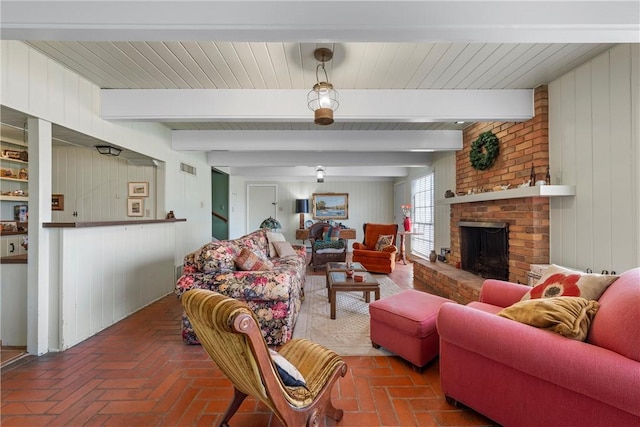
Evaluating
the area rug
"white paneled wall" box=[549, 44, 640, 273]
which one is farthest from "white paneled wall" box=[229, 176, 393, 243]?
"white paneled wall" box=[549, 44, 640, 273]

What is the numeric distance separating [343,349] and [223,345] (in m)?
1.42

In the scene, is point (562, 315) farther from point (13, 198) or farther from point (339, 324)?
point (13, 198)

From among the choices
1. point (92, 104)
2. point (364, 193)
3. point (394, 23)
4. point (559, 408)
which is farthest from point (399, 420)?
point (364, 193)

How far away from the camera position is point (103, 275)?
2691 millimetres

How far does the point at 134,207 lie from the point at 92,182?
69cm

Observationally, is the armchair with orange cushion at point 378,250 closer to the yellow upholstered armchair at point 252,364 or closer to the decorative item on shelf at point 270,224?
the decorative item on shelf at point 270,224

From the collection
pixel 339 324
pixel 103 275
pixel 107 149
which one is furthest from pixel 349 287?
pixel 107 149

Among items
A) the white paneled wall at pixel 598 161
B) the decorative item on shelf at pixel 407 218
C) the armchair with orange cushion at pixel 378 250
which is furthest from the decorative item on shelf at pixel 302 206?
the white paneled wall at pixel 598 161

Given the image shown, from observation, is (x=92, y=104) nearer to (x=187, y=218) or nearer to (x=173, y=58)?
(x=173, y=58)

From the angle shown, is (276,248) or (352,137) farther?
(276,248)

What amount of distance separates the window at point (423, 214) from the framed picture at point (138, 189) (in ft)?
16.8

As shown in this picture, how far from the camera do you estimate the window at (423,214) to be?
18.0 feet

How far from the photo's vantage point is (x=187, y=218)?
4.40m

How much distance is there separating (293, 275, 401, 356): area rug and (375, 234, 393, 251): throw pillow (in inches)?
54.3
